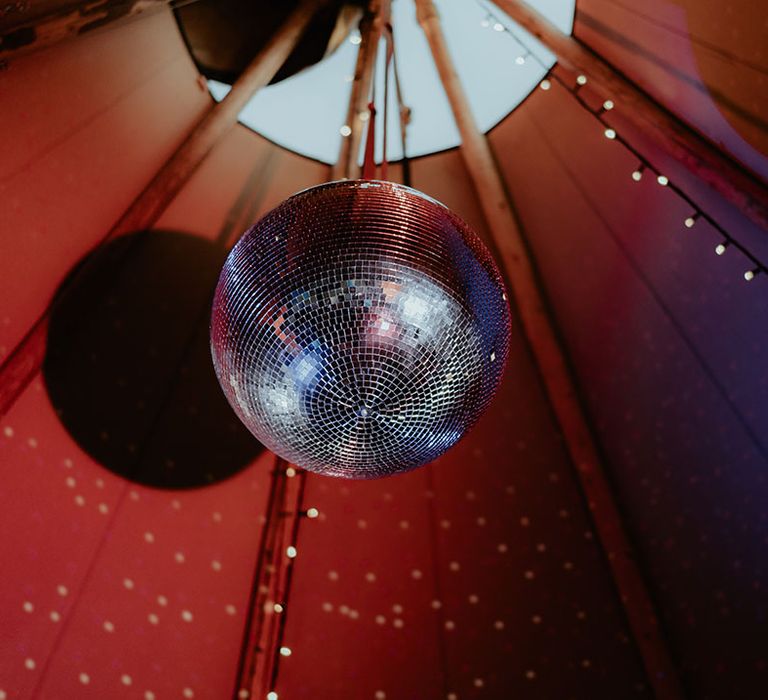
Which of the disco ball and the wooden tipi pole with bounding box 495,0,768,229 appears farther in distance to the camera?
the wooden tipi pole with bounding box 495,0,768,229

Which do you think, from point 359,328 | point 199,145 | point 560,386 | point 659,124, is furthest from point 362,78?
point 560,386

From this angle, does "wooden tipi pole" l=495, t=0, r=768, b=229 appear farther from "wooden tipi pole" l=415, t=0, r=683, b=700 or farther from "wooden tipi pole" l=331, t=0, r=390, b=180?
"wooden tipi pole" l=331, t=0, r=390, b=180

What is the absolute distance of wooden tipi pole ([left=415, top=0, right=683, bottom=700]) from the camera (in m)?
2.54

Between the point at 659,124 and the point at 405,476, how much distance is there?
171 cm

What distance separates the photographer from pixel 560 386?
107 inches

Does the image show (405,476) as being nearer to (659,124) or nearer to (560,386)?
(560,386)

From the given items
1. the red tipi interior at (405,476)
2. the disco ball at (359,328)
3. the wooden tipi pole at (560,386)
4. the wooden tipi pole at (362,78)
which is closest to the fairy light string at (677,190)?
the red tipi interior at (405,476)

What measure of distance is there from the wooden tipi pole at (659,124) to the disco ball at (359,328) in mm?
1202

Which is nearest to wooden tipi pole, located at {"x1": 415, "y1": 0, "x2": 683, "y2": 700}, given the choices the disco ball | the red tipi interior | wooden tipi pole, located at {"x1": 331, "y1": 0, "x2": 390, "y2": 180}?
the red tipi interior

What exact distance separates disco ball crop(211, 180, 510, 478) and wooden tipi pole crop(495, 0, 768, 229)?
120 centimetres

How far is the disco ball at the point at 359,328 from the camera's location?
1.11 metres

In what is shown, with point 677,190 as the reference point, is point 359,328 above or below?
below

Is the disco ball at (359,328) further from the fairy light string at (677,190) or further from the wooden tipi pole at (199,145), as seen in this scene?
the wooden tipi pole at (199,145)

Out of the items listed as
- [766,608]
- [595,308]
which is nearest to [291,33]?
[595,308]
